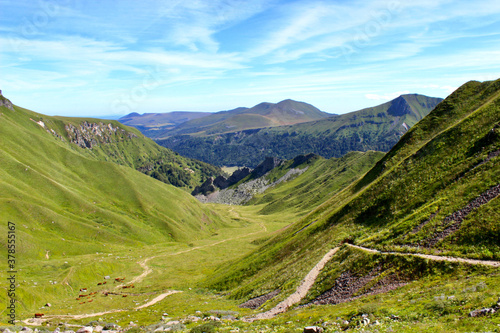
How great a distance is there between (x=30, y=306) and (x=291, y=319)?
70.0m

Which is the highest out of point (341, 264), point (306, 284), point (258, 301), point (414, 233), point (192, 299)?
point (414, 233)

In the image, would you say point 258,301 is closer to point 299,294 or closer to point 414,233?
point 299,294

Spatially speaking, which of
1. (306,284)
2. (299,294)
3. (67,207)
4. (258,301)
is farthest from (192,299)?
(67,207)

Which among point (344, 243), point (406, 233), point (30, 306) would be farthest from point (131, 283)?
point (406, 233)

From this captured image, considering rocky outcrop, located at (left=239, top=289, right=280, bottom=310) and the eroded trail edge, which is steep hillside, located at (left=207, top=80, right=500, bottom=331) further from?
the eroded trail edge

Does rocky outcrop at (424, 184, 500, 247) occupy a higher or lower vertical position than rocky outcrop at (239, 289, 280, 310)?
higher

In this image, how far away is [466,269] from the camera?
29.7m

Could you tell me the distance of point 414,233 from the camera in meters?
40.8

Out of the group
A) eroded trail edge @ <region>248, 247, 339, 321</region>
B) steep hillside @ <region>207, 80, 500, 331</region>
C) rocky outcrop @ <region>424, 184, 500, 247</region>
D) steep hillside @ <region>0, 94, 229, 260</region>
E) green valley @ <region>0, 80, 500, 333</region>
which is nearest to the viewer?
green valley @ <region>0, 80, 500, 333</region>

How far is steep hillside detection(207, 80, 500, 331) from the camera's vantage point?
Result: 103ft

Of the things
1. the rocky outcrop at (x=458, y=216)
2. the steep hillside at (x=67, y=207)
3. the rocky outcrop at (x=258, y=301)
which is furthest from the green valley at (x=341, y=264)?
the steep hillside at (x=67, y=207)

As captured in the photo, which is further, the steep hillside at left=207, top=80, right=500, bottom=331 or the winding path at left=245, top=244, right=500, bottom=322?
the winding path at left=245, top=244, right=500, bottom=322

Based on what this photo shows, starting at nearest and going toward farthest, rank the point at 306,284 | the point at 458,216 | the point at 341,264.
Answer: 1. the point at 458,216
2. the point at 341,264
3. the point at 306,284

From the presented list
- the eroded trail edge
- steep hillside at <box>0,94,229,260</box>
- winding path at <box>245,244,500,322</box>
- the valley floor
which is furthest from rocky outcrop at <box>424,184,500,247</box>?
steep hillside at <box>0,94,229,260</box>
